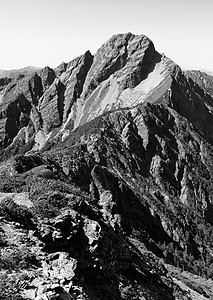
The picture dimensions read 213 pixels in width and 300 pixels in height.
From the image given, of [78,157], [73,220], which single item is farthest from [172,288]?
[78,157]

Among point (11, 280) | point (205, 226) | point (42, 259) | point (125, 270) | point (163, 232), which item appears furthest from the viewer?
point (205, 226)

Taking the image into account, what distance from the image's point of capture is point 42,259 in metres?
29.2

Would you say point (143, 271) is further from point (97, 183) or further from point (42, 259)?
point (97, 183)

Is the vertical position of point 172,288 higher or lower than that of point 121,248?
lower

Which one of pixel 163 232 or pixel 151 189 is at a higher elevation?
pixel 151 189

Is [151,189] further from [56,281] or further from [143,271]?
[56,281]

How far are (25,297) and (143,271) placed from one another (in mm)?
34362

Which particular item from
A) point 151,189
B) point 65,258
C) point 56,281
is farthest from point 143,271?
point 151,189

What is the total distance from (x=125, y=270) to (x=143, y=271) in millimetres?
7018

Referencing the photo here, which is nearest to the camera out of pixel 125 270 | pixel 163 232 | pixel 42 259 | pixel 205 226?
pixel 42 259

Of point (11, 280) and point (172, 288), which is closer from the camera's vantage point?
point (11, 280)

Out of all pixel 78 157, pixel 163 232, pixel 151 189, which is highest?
pixel 78 157

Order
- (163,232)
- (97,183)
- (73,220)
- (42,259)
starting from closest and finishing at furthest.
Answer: (42,259), (73,220), (97,183), (163,232)

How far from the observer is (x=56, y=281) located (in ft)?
84.2
